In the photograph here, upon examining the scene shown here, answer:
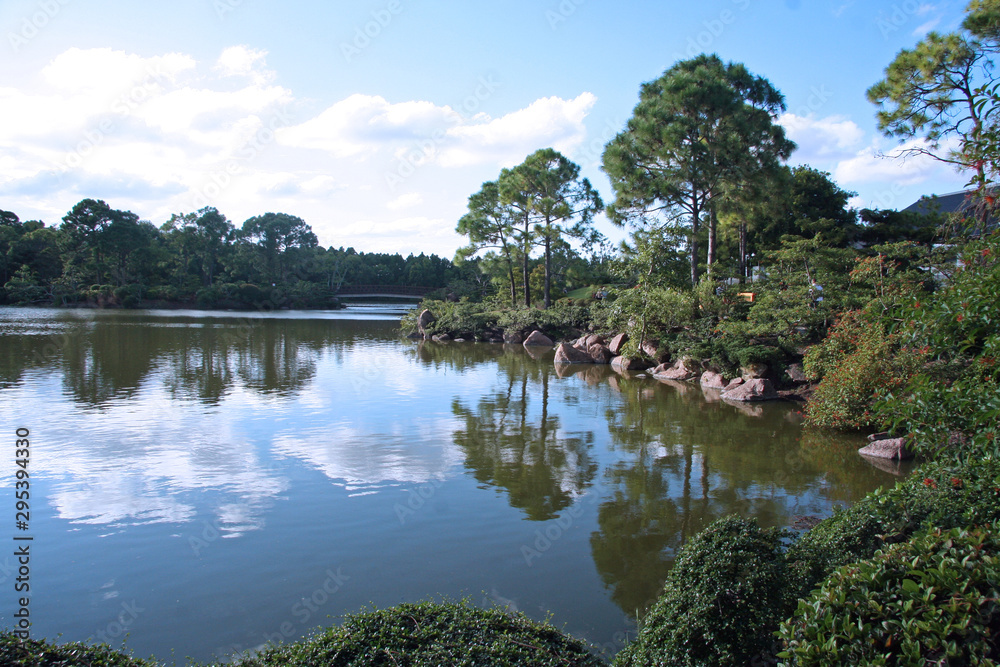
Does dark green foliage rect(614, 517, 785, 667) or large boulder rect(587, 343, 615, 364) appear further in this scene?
large boulder rect(587, 343, 615, 364)

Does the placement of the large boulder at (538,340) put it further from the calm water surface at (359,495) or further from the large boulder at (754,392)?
the large boulder at (754,392)

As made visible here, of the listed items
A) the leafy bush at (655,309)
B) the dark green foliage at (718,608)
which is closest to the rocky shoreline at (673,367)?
the leafy bush at (655,309)

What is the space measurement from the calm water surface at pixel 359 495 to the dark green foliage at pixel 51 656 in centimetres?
127

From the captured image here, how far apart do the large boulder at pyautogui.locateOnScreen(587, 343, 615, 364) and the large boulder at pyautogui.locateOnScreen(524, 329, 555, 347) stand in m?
5.63

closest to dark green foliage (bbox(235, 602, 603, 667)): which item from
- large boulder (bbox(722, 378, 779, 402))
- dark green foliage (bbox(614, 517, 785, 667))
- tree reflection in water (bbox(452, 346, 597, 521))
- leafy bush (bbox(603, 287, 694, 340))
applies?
dark green foliage (bbox(614, 517, 785, 667))

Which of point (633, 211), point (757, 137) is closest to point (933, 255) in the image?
point (757, 137)

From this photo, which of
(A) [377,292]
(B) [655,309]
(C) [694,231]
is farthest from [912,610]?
(A) [377,292]

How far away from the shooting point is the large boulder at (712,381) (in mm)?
16125

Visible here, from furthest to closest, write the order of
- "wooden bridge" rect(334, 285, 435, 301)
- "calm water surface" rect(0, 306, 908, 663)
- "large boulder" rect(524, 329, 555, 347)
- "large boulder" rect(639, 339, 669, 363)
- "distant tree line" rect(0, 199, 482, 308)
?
"wooden bridge" rect(334, 285, 435, 301)
"distant tree line" rect(0, 199, 482, 308)
"large boulder" rect(524, 329, 555, 347)
"large boulder" rect(639, 339, 669, 363)
"calm water surface" rect(0, 306, 908, 663)

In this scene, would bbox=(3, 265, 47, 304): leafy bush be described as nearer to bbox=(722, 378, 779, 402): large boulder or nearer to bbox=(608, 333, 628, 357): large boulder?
bbox=(608, 333, 628, 357): large boulder

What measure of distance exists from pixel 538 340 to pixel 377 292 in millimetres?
37917

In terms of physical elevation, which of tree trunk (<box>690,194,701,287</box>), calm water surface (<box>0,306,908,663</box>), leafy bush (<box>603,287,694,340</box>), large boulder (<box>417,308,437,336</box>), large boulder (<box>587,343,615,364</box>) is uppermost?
tree trunk (<box>690,194,701,287</box>)

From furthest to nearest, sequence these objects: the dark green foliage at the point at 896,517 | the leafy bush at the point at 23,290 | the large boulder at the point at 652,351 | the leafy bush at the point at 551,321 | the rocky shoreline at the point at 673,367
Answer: the leafy bush at the point at 23,290, the leafy bush at the point at 551,321, the large boulder at the point at 652,351, the rocky shoreline at the point at 673,367, the dark green foliage at the point at 896,517

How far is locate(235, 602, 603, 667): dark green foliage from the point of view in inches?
127
